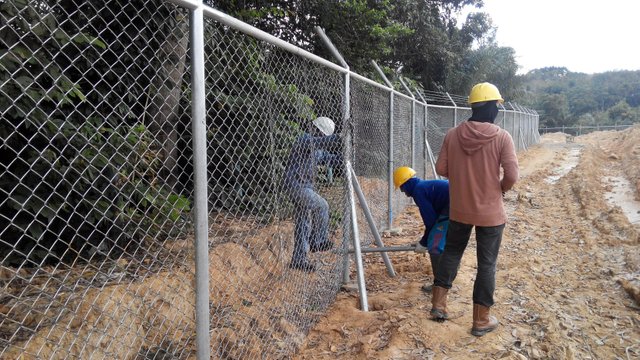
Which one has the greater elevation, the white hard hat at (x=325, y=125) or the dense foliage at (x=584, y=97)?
the dense foliage at (x=584, y=97)

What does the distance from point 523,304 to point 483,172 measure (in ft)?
4.82

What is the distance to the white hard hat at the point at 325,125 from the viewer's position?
150 inches

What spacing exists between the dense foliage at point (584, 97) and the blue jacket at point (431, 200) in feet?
86.7

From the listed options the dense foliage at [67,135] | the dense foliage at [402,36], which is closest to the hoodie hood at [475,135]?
the dense foliage at [67,135]

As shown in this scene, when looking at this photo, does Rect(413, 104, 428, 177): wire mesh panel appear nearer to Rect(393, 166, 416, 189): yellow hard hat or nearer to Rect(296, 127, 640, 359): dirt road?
Rect(296, 127, 640, 359): dirt road

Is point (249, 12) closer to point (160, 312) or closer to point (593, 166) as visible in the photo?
point (160, 312)

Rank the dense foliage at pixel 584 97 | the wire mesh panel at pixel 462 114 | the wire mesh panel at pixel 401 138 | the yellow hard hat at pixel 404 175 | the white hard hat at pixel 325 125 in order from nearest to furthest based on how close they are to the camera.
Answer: the white hard hat at pixel 325 125, the yellow hard hat at pixel 404 175, the wire mesh panel at pixel 401 138, the wire mesh panel at pixel 462 114, the dense foliage at pixel 584 97

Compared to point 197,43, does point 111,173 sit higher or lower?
lower

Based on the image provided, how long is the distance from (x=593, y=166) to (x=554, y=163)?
2026 millimetres

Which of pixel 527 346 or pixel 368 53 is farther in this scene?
pixel 368 53

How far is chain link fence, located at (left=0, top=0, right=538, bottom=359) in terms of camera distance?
2.57 meters

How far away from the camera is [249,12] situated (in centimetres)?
637

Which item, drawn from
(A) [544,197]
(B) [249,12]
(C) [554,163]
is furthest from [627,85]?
(B) [249,12]

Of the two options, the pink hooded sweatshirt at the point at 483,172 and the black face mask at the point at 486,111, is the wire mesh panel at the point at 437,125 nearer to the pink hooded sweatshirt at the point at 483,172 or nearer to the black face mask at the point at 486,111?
the black face mask at the point at 486,111
